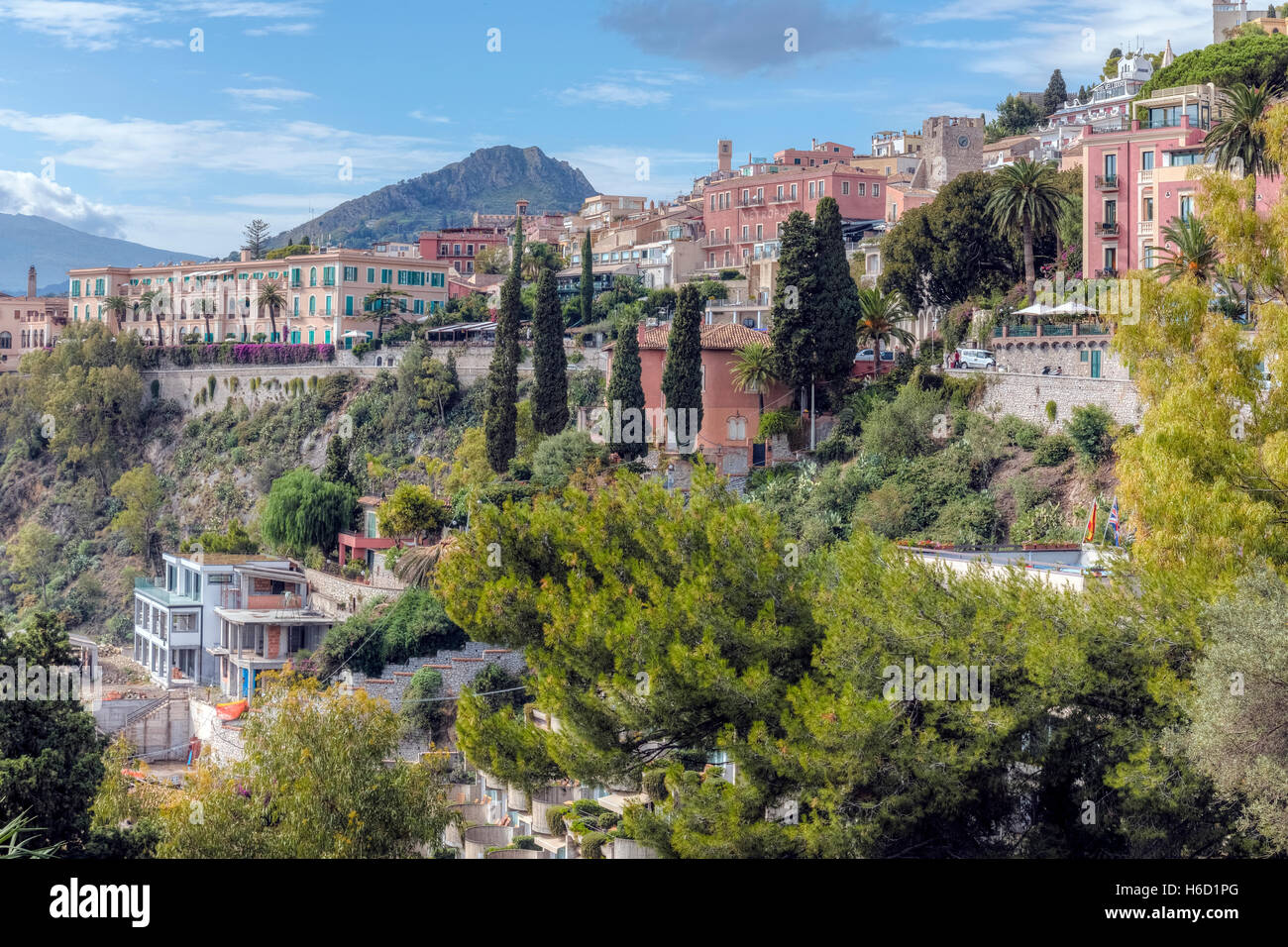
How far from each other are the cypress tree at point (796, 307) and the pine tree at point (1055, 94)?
55.4 metres

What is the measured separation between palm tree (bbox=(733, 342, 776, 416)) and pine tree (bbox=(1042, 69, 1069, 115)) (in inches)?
2201

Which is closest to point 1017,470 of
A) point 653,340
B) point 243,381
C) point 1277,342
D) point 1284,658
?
point 653,340

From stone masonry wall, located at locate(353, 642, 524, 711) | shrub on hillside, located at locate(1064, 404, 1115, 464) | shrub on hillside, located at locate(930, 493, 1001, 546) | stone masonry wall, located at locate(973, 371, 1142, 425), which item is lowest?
stone masonry wall, located at locate(353, 642, 524, 711)

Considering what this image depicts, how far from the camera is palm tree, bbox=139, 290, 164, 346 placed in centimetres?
7531

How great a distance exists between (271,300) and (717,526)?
5587 cm

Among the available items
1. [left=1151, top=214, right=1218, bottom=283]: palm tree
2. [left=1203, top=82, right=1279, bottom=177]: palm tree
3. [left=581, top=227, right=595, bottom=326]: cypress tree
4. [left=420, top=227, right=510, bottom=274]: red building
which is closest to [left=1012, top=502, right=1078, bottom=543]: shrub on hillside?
[left=1151, top=214, right=1218, bottom=283]: palm tree

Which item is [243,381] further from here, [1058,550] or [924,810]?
[924,810]

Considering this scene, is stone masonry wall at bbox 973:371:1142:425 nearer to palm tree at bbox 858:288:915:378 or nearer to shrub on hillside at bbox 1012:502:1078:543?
shrub on hillside at bbox 1012:502:1078:543

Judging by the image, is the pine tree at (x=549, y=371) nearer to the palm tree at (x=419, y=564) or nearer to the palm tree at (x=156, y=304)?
the palm tree at (x=419, y=564)

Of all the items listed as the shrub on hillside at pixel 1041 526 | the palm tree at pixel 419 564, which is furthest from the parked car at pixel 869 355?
the palm tree at pixel 419 564

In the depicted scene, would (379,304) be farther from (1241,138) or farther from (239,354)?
(1241,138)

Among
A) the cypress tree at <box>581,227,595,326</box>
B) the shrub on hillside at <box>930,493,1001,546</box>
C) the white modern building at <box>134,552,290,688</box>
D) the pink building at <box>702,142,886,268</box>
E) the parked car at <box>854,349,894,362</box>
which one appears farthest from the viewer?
the pink building at <box>702,142,886,268</box>

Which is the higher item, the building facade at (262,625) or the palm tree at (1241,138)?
the palm tree at (1241,138)

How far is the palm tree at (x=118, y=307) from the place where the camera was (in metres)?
76.4
